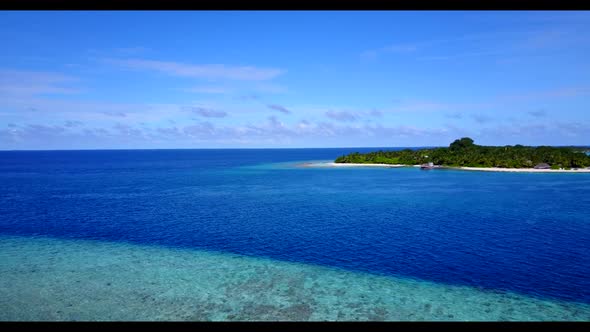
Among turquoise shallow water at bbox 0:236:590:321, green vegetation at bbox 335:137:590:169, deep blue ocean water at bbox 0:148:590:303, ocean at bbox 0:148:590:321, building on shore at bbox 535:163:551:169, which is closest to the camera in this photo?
turquoise shallow water at bbox 0:236:590:321

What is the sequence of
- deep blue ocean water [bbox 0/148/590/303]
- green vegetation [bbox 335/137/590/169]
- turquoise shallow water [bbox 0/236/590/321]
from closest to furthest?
1. turquoise shallow water [bbox 0/236/590/321]
2. deep blue ocean water [bbox 0/148/590/303]
3. green vegetation [bbox 335/137/590/169]

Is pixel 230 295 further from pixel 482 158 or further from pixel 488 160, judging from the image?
pixel 482 158

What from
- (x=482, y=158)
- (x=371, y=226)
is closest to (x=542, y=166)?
(x=482, y=158)

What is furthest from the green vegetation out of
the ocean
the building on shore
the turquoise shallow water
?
the turquoise shallow water

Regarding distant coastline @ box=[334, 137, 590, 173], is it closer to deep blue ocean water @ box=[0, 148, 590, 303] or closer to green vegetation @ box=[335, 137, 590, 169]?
green vegetation @ box=[335, 137, 590, 169]

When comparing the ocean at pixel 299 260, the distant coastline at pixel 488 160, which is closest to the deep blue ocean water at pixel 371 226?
the ocean at pixel 299 260

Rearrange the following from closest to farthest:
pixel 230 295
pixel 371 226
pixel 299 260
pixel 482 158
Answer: pixel 230 295
pixel 299 260
pixel 371 226
pixel 482 158
